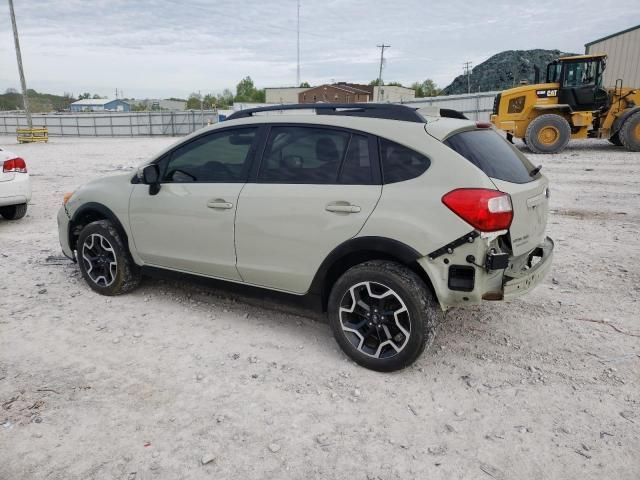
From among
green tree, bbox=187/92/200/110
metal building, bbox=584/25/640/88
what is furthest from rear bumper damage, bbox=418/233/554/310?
green tree, bbox=187/92/200/110

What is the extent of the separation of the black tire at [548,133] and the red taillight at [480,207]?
1355cm

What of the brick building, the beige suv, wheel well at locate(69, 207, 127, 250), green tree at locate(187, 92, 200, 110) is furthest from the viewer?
green tree at locate(187, 92, 200, 110)

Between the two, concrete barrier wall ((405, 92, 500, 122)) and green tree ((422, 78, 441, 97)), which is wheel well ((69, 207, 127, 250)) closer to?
concrete barrier wall ((405, 92, 500, 122))

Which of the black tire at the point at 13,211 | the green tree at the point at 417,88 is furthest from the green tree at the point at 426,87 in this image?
the black tire at the point at 13,211

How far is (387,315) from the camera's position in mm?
3148

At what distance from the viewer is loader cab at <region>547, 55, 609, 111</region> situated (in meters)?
14.5

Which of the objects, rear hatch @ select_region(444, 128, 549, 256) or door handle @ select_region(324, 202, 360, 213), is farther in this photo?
door handle @ select_region(324, 202, 360, 213)

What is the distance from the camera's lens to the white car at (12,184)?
7203 mm

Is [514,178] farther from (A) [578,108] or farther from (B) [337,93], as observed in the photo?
(B) [337,93]

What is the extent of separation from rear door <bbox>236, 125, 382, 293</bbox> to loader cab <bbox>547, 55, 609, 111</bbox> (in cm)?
1412

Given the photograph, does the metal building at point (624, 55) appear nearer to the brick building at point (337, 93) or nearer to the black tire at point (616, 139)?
the black tire at point (616, 139)

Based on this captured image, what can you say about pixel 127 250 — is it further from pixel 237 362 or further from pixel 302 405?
pixel 302 405

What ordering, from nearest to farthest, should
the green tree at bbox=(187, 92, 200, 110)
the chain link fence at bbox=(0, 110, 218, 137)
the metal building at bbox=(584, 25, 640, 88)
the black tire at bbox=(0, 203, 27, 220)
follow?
the black tire at bbox=(0, 203, 27, 220), the metal building at bbox=(584, 25, 640, 88), the chain link fence at bbox=(0, 110, 218, 137), the green tree at bbox=(187, 92, 200, 110)

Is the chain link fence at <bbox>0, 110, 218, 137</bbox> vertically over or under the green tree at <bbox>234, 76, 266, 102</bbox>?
under
